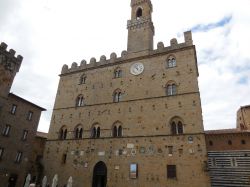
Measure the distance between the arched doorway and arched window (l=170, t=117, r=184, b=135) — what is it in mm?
7747

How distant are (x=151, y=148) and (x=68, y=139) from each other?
10.1 metres

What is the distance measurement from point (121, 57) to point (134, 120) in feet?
28.2

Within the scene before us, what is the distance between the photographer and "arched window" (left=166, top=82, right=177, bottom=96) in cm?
2180

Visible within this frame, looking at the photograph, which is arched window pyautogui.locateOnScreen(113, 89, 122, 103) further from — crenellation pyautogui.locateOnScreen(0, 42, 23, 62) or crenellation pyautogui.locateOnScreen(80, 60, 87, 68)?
crenellation pyautogui.locateOnScreen(0, 42, 23, 62)

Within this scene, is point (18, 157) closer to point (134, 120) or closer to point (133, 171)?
point (133, 171)

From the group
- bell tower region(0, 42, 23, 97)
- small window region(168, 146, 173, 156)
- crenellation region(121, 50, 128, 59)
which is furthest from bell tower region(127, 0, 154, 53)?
bell tower region(0, 42, 23, 97)

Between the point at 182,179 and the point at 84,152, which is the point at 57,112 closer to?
the point at 84,152

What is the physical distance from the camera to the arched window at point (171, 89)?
21798mm

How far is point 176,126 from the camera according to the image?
66.5 ft

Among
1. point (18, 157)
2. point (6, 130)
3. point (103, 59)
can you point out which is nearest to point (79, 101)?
point (103, 59)

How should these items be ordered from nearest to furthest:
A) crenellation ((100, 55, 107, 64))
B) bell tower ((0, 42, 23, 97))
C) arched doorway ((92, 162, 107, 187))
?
1. bell tower ((0, 42, 23, 97))
2. arched doorway ((92, 162, 107, 187))
3. crenellation ((100, 55, 107, 64))

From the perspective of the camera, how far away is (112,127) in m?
23.1

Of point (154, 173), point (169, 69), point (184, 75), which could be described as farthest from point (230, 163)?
Result: point (169, 69)

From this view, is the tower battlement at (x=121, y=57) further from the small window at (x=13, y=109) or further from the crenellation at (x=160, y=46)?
the small window at (x=13, y=109)
